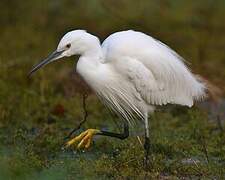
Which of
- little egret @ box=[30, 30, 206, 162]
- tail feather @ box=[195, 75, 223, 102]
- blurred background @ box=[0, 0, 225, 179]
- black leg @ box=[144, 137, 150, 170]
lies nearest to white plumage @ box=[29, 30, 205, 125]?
little egret @ box=[30, 30, 206, 162]

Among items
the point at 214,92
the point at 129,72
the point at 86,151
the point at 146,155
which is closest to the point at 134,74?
the point at 129,72

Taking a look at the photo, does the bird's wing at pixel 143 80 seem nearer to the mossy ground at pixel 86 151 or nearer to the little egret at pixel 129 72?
the little egret at pixel 129 72

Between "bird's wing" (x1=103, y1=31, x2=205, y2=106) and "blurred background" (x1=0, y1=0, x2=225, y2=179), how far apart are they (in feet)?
1.09

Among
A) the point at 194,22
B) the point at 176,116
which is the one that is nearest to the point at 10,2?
the point at 194,22

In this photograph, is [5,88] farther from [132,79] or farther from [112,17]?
[112,17]

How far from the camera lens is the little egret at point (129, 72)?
6.14 meters

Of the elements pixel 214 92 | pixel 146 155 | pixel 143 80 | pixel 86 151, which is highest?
pixel 143 80

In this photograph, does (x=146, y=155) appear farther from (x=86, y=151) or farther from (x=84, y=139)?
(x=86, y=151)

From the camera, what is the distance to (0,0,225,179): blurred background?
20.0 feet

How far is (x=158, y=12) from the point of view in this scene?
11938 mm

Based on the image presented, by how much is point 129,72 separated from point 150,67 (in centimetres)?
21

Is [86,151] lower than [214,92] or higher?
higher

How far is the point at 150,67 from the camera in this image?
632 cm

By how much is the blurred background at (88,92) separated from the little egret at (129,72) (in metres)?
0.30
